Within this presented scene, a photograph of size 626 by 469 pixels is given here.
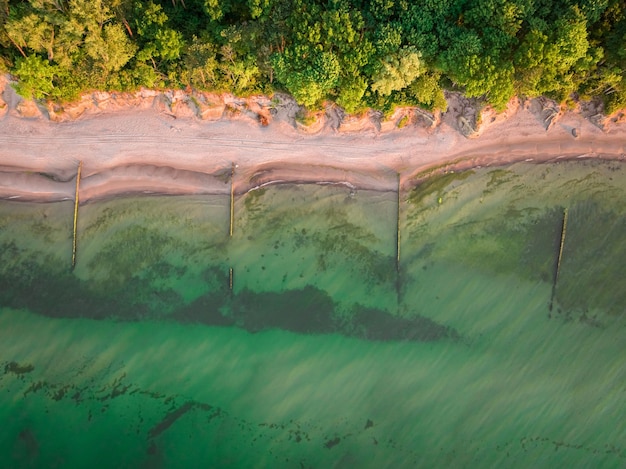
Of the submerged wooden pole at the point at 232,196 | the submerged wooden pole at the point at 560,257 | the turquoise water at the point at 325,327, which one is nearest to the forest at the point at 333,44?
the submerged wooden pole at the point at 232,196

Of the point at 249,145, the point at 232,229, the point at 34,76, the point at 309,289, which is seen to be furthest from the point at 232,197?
the point at 34,76

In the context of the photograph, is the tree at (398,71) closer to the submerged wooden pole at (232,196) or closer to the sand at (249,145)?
the sand at (249,145)

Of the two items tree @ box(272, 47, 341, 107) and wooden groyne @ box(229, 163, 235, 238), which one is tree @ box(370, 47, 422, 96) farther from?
wooden groyne @ box(229, 163, 235, 238)

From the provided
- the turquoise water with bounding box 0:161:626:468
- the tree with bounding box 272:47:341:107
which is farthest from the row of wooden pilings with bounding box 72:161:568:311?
the tree with bounding box 272:47:341:107

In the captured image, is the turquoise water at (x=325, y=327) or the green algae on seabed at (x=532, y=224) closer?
the turquoise water at (x=325, y=327)

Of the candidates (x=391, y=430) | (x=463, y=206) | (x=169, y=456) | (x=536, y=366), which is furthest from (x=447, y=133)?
(x=169, y=456)

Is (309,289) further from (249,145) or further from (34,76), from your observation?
(34,76)

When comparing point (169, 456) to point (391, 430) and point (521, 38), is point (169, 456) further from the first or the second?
point (521, 38)
